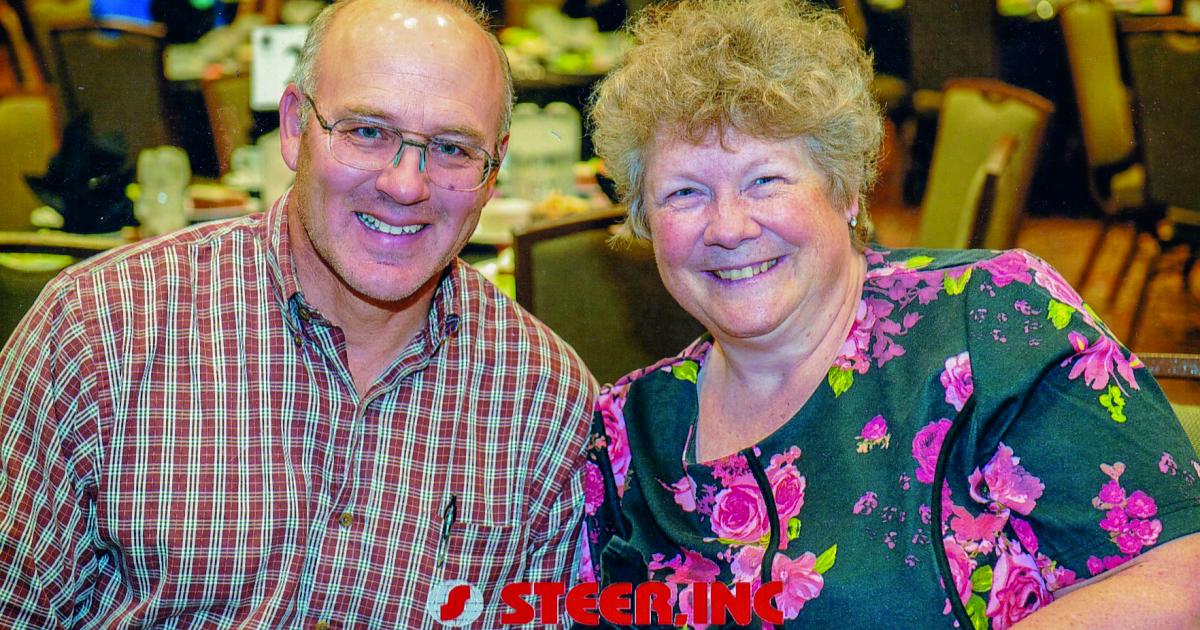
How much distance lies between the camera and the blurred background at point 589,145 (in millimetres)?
2428

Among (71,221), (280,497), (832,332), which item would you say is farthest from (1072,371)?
(71,221)

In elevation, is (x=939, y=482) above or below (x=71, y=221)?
above

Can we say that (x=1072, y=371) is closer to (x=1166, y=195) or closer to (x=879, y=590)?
(x=879, y=590)

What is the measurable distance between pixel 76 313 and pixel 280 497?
38 cm

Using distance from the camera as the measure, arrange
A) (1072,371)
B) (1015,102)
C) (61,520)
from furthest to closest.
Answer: (1015,102), (61,520), (1072,371)

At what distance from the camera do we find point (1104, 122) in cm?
462

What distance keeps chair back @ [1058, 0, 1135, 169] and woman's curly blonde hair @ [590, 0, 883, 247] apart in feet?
11.0

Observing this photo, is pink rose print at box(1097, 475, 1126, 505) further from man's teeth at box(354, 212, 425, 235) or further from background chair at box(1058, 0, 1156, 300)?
background chair at box(1058, 0, 1156, 300)

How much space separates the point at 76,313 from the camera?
62.2 inches

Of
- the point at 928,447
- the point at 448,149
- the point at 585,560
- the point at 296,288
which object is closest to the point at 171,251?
the point at 296,288

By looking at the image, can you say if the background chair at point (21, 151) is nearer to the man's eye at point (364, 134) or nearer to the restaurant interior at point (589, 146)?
the restaurant interior at point (589, 146)

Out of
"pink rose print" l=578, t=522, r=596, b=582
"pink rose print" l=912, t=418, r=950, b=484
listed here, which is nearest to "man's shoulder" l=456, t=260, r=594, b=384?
"pink rose print" l=578, t=522, r=596, b=582

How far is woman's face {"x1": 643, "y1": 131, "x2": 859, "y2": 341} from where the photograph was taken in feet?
5.15

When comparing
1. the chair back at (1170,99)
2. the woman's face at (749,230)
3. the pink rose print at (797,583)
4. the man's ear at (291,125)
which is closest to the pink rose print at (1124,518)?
the pink rose print at (797,583)
